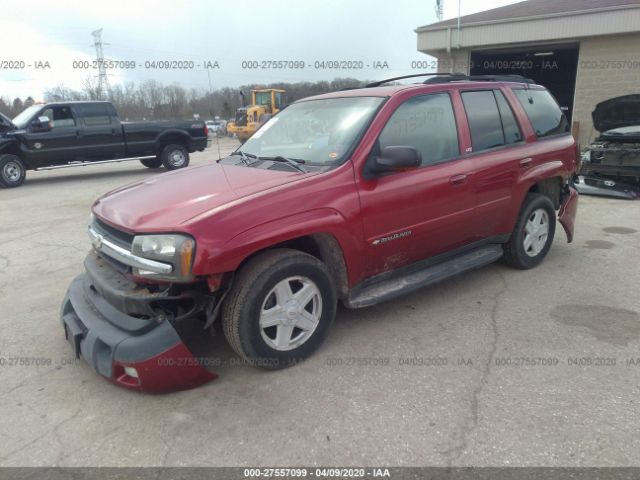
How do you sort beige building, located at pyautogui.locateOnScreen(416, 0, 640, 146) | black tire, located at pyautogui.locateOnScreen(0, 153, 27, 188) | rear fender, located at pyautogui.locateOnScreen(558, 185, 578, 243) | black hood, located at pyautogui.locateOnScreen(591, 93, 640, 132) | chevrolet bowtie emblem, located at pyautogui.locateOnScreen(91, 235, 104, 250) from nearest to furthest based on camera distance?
chevrolet bowtie emblem, located at pyautogui.locateOnScreen(91, 235, 104, 250), rear fender, located at pyautogui.locateOnScreen(558, 185, 578, 243), black hood, located at pyautogui.locateOnScreen(591, 93, 640, 132), black tire, located at pyautogui.locateOnScreen(0, 153, 27, 188), beige building, located at pyautogui.locateOnScreen(416, 0, 640, 146)

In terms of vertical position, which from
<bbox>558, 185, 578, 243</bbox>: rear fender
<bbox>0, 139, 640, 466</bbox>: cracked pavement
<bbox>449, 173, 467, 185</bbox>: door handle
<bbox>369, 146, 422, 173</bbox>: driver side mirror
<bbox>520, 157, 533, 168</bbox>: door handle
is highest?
<bbox>369, 146, 422, 173</bbox>: driver side mirror

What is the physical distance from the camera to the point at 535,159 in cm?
460

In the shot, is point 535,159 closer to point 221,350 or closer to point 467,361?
point 467,361

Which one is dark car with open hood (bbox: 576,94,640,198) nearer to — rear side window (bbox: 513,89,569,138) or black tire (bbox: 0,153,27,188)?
rear side window (bbox: 513,89,569,138)

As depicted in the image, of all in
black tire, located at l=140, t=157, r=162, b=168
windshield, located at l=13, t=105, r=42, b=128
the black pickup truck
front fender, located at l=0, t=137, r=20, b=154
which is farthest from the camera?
black tire, located at l=140, t=157, r=162, b=168

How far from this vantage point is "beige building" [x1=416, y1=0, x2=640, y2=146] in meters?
12.9

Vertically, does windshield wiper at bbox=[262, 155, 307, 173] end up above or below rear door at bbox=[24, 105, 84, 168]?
below

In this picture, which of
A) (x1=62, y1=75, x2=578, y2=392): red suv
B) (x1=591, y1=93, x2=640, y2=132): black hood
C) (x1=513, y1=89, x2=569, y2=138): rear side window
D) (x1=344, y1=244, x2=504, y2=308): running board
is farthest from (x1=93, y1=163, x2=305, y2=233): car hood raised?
(x1=591, y1=93, x2=640, y2=132): black hood

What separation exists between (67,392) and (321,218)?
1950mm

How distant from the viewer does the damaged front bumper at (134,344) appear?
2729mm

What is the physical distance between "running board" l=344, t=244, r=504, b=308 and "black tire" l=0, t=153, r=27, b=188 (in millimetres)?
11227

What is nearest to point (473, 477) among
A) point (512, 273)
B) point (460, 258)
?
point (460, 258)

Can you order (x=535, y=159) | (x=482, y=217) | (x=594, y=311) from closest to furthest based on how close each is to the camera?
(x=594, y=311) < (x=482, y=217) < (x=535, y=159)

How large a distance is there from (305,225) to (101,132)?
11.2 meters
